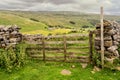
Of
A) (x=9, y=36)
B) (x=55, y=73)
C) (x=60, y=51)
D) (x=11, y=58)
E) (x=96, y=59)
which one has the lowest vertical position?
(x=55, y=73)

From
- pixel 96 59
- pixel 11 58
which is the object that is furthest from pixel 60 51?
pixel 11 58

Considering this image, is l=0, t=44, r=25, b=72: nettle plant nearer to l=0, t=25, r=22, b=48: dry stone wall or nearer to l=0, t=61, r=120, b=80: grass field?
l=0, t=61, r=120, b=80: grass field

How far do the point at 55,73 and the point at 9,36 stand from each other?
20.5 ft

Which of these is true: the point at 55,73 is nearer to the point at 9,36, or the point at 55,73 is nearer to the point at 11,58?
the point at 11,58

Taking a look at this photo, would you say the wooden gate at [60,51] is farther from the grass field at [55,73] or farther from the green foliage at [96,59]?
the grass field at [55,73]

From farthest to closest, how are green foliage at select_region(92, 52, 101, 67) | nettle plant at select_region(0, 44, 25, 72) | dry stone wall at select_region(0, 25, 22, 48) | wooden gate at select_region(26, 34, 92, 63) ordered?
1. dry stone wall at select_region(0, 25, 22, 48)
2. wooden gate at select_region(26, 34, 92, 63)
3. nettle plant at select_region(0, 44, 25, 72)
4. green foliage at select_region(92, 52, 101, 67)

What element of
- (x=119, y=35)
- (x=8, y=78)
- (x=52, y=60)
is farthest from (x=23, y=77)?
(x=119, y=35)

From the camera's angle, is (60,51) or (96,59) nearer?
(96,59)

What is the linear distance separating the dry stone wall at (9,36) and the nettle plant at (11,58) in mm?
675

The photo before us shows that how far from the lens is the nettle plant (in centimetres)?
1603

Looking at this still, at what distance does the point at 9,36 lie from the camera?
18.5 meters

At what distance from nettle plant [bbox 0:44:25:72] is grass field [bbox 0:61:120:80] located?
0.50 metres

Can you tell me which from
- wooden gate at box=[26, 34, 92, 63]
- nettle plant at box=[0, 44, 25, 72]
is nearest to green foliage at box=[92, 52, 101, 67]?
wooden gate at box=[26, 34, 92, 63]

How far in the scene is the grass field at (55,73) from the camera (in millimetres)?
14430
